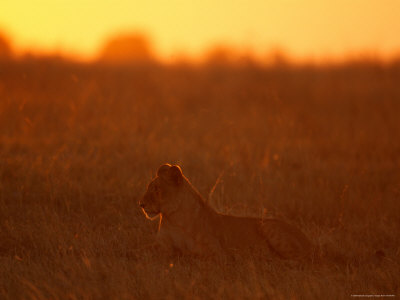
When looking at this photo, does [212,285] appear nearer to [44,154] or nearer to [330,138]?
[44,154]

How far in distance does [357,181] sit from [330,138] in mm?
3021

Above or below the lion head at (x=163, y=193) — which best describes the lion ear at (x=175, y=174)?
above

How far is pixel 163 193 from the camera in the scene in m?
5.65

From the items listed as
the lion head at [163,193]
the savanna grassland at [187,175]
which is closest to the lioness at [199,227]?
the lion head at [163,193]

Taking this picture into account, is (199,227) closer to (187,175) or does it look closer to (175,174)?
(175,174)

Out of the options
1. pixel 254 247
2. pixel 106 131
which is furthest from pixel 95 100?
pixel 254 247

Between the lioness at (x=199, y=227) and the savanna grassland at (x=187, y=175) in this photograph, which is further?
the lioness at (x=199, y=227)

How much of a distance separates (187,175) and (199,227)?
2.62 meters

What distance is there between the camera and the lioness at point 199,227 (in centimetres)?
563

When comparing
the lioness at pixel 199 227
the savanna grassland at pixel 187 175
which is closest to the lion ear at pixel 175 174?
the lioness at pixel 199 227

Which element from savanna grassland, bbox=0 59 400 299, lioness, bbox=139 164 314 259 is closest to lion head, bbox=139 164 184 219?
lioness, bbox=139 164 314 259

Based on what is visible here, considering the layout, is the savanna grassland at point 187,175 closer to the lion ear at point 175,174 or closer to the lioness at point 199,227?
the lioness at point 199,227

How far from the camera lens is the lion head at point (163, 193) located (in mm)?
5637

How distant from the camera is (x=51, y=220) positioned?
6.32 m
